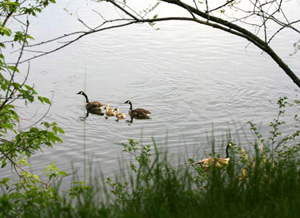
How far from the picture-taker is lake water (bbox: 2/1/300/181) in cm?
1305

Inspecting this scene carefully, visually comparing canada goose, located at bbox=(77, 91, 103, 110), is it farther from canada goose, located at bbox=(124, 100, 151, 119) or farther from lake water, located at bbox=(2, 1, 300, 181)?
canada goose, located at bbox=(124, 100, 151, 119)

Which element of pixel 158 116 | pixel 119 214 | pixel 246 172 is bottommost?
pixel 119 214

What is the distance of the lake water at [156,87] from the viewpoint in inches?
514

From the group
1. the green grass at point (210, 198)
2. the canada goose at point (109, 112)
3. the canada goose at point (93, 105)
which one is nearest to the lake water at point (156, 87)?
the canada goose at point (109, 112)

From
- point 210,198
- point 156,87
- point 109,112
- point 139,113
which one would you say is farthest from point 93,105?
point 210,198

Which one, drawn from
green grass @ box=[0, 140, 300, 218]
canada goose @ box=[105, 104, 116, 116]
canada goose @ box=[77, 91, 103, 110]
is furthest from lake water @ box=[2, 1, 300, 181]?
green grass @ box=[0, 140, 300, 218]

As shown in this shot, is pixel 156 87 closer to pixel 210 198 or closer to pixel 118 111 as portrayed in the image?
pixel 118 111

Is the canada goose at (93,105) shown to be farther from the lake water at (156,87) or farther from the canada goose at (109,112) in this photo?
the canada goose at (109,112)

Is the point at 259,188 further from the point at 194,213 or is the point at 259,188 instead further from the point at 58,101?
the point at 58,101

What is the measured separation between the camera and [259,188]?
4.22 m

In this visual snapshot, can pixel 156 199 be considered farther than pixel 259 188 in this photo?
No

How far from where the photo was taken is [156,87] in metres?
17.3

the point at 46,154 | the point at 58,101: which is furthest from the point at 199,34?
the point at 46,154

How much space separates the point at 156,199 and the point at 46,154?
875 centimetres
